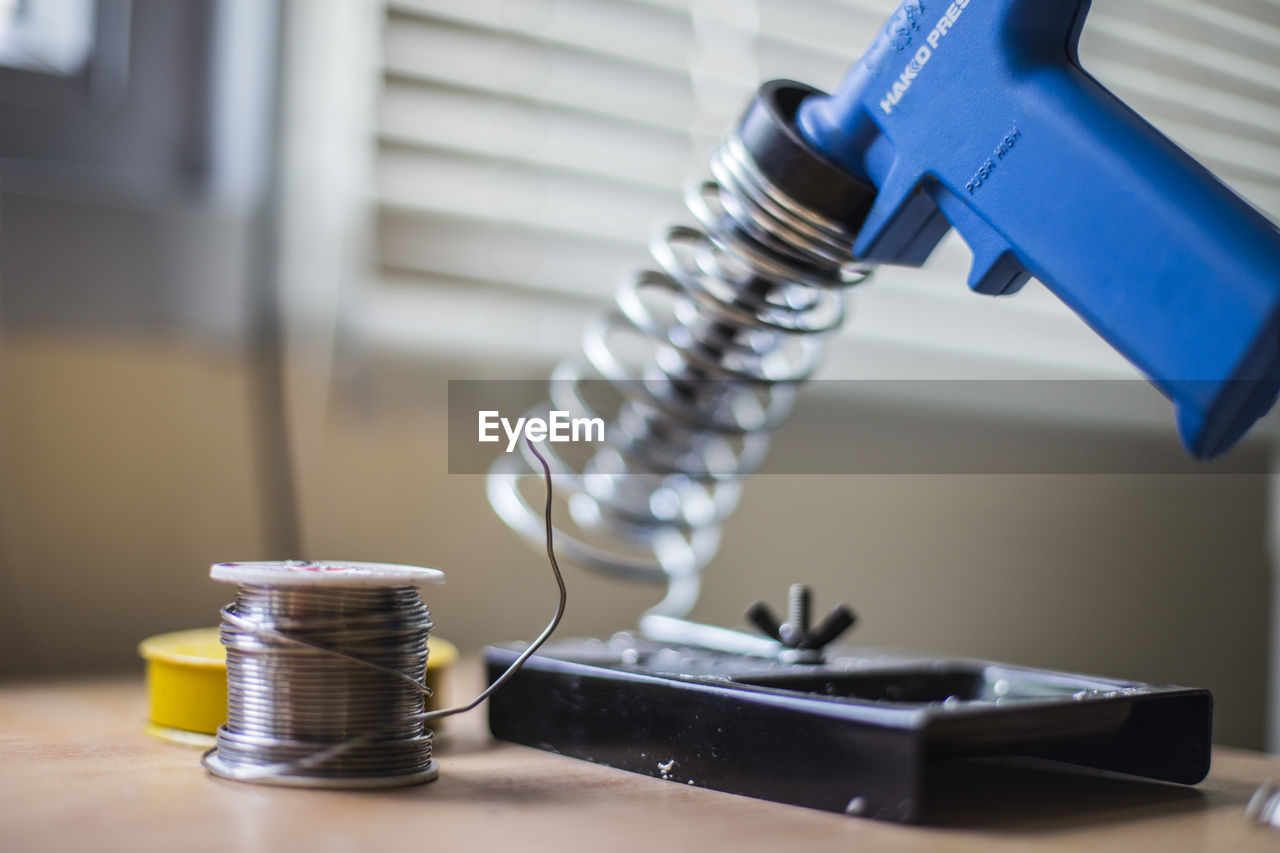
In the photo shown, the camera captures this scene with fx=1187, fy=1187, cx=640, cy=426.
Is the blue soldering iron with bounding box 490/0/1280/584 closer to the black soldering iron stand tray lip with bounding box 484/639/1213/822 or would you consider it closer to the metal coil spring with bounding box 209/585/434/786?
the black soldering iron stand tray lip with bounding box 484/639/1213/822

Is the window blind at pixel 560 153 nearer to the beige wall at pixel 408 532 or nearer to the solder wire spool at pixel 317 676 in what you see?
the beige wall at pixel 408 532

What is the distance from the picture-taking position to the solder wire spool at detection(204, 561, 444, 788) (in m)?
0.50

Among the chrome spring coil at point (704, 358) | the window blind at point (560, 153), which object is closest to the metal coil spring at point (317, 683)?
the chrome spring coil at point (704, 358)

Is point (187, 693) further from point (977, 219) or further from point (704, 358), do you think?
point (977, 219)

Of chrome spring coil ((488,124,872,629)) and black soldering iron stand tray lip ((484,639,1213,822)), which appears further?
chrome spring coil ((488,124,872,629))

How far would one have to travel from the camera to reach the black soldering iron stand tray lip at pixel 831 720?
47 cm

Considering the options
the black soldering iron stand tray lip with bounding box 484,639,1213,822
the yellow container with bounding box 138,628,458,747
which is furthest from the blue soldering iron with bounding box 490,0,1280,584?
the yellow container with bounding box 138,628,458,747

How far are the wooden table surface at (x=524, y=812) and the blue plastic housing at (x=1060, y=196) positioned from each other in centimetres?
17

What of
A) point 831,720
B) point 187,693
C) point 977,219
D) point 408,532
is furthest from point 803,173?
point 408,532

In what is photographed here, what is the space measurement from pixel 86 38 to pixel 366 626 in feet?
2.41

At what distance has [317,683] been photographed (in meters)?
0.50

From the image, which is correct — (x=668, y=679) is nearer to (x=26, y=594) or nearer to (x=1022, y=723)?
(x=1022, y=723)

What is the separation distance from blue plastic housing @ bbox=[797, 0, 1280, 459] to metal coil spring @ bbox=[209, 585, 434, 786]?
31cm

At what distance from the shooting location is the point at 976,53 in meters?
0.55
